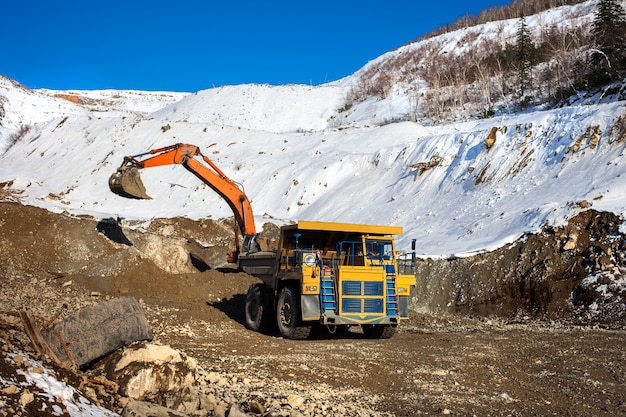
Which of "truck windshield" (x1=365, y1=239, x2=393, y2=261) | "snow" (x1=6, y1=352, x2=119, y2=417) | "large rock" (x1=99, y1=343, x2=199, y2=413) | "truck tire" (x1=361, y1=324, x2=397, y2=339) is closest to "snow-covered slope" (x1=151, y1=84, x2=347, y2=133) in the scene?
"truck windshield" (x1=365, y1=239, x2=393, y2=261)

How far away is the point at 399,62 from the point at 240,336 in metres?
56.5

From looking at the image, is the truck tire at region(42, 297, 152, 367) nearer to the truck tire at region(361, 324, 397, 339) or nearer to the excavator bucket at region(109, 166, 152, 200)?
the truck tire at region(361, 324, 397, 339)

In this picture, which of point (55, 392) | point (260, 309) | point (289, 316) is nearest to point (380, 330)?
point (289, 316)

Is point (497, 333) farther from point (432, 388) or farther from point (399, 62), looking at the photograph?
point (399, 62)

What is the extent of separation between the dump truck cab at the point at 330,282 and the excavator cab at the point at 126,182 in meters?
4.62

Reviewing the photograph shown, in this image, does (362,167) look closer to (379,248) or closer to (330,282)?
(379,248)

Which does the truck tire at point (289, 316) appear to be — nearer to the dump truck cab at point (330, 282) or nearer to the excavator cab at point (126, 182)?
the dump truck cab at point (330, 282)

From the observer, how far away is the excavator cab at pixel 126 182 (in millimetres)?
15416

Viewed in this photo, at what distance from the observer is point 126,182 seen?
15.5m

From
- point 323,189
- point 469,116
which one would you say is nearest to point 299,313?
point 323,189

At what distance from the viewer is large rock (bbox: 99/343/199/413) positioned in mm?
5844

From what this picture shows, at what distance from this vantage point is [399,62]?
63.6 metres

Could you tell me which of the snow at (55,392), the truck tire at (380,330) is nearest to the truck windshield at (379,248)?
the truck tire at (380,330)

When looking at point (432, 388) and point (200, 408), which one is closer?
point (200, 408)
